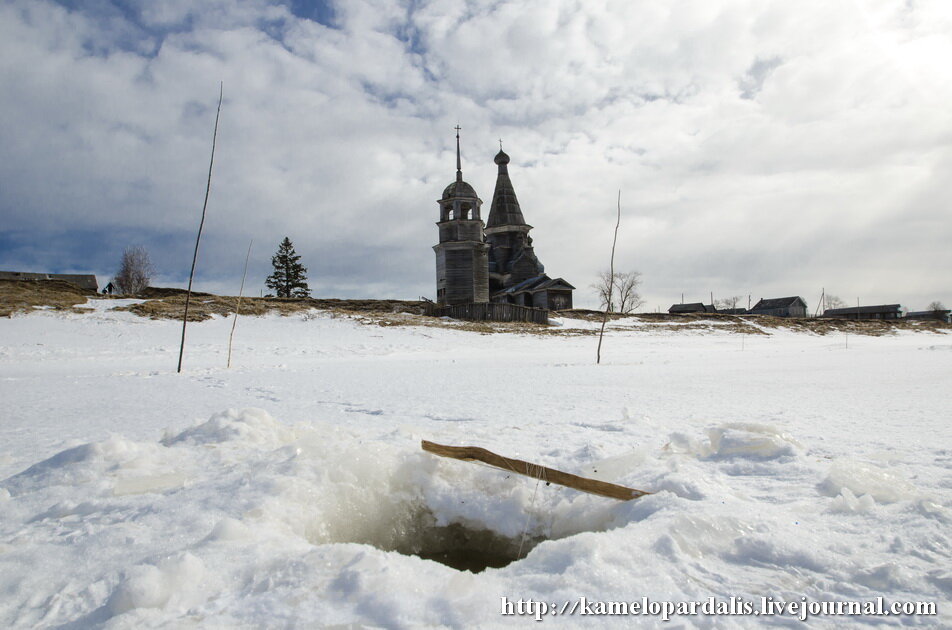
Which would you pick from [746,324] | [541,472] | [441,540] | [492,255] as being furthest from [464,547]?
[492,255]

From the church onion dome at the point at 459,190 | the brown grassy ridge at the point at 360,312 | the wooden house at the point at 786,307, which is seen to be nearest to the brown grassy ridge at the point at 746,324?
the brown grassy ridge at the point at 360,312

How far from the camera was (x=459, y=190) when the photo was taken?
3472 cm

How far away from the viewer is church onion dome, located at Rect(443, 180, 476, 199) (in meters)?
34.7

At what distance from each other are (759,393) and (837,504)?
15.2ft

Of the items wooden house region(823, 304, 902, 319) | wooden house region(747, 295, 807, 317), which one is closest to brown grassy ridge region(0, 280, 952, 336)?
wooden house region(747, 295, 807, 317)

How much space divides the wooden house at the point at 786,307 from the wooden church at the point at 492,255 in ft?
158

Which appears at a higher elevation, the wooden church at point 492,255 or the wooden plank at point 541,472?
the wooden church at point 492,255

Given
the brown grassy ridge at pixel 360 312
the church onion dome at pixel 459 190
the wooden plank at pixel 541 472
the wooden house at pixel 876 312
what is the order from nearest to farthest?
the wooden plank at pixel 541 472 → the brown grassy ridge at pixel 360 312 → the church onion dome at pixel 459 190 → the wooden house at pixel 876 312

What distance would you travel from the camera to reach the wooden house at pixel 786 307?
71.1m

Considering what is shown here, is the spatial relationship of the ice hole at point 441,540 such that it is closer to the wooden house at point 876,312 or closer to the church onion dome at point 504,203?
the church onion dome at point 504,203

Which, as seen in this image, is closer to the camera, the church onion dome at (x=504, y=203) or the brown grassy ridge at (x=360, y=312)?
the brown grassy ridge at (x=360, y=312)

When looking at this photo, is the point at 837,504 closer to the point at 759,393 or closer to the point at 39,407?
the point at 759,393

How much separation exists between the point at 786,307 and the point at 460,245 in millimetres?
60567

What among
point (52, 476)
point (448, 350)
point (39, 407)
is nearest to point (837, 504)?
point (52, 476)
